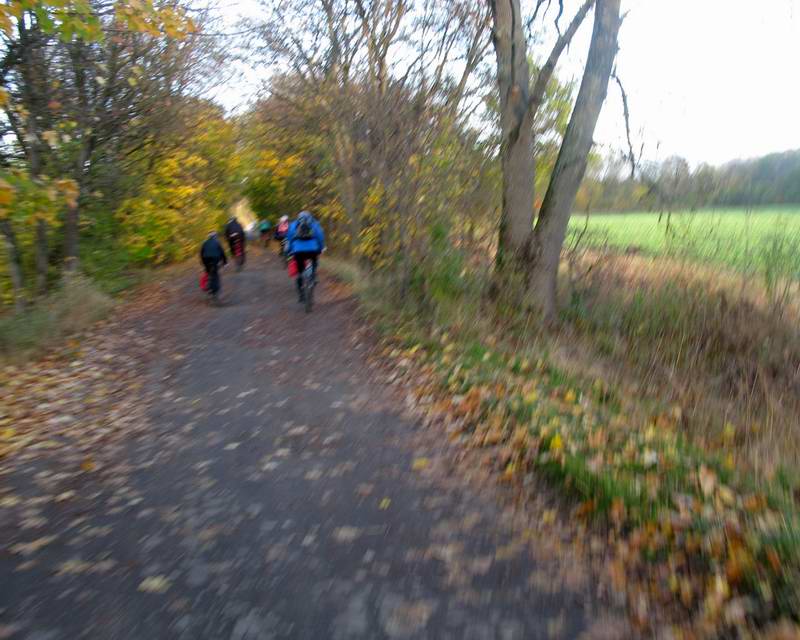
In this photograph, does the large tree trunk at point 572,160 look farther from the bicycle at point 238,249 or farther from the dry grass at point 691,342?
the bicycle at point 238,249

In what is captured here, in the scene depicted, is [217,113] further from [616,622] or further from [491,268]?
[616,622]

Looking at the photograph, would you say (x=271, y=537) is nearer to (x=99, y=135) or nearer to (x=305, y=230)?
(x=305, y=230)

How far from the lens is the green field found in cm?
1014

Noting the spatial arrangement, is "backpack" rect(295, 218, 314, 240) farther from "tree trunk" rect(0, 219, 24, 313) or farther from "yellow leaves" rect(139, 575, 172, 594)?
"yellow leaves" rect(139, 575, 172, 594)

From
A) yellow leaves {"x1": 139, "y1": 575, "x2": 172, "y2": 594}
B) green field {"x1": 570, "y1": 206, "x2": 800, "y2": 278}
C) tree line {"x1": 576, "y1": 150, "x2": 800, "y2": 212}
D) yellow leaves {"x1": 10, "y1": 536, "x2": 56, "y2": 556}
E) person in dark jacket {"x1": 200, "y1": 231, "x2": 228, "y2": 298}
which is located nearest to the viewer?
yellow leaves {"x1": 139, "y1": 575, "x2": 172, "y2": 594}

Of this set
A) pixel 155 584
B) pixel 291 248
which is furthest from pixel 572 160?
pixel 155 584

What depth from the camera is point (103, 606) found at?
3.67 m

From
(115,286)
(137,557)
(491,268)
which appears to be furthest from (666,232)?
(115,286)

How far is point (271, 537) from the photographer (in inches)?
173

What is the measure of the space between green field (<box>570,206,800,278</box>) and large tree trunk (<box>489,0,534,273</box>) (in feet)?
5.88

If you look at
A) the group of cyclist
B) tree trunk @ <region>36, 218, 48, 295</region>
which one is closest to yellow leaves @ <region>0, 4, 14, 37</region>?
the group of cyclist

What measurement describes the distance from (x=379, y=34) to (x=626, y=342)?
8.75m

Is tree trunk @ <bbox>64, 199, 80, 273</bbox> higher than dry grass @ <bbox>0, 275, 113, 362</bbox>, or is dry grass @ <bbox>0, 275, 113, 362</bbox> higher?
tree trunk @ <bbox>64, 199, 80, 273</bbox>

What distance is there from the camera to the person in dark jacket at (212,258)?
14.4 metres
